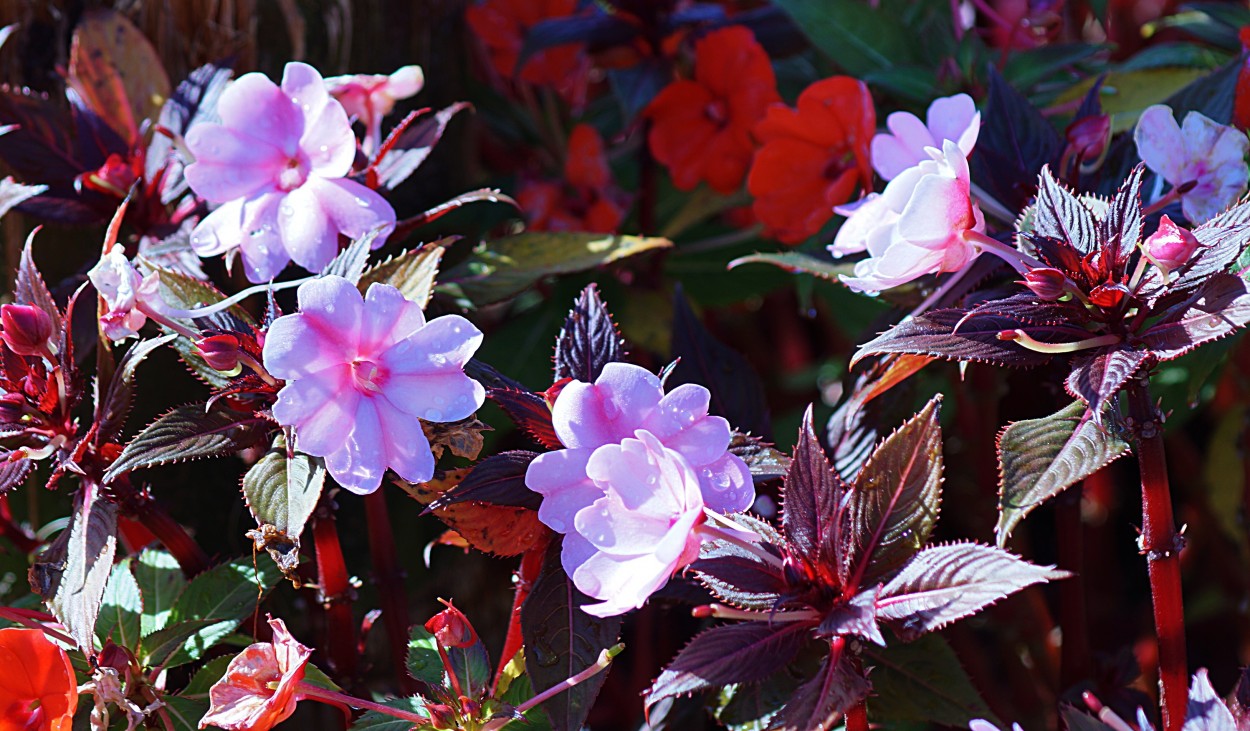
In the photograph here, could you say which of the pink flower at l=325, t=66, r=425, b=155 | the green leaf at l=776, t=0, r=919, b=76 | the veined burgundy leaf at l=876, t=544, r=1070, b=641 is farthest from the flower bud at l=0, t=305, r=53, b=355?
the green leaf at l=776, t=0, r=919, b=76

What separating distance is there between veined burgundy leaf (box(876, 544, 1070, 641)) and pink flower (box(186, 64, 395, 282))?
0.43 m

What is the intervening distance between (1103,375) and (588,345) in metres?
0.33

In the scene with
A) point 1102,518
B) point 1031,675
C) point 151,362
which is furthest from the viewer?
point 1102,518

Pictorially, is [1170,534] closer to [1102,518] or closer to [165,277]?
[165,277]

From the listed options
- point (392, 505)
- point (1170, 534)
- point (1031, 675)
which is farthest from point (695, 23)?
point (1031, 675)

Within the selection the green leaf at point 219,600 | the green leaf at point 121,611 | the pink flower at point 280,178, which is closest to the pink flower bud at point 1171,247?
the pink flower at point 280,178

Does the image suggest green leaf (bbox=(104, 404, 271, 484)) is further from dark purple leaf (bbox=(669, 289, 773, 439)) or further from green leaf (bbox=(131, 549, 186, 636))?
dark purple leaf (bbox=(669, 289, 773, 439))

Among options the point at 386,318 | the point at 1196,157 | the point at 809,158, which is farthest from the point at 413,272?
the point at 1196,157

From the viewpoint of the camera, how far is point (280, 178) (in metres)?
0.78

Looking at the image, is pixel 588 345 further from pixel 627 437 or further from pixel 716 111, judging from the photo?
pixel 716 111

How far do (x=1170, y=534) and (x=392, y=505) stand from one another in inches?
29.8

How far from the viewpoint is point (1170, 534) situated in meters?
0.65

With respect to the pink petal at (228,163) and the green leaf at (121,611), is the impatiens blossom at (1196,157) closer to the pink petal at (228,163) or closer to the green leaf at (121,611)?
the pink petal at (228,163)

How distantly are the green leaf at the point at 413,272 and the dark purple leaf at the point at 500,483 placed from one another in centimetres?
12
